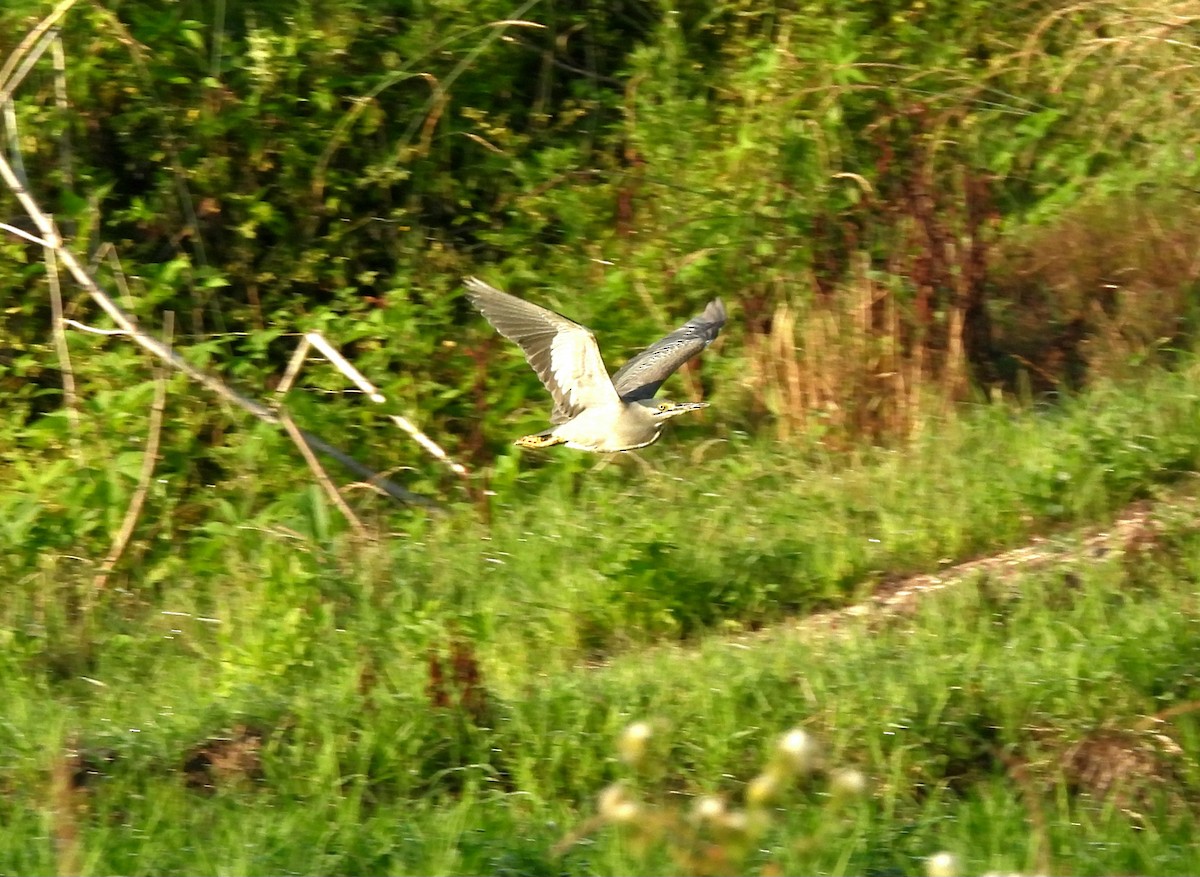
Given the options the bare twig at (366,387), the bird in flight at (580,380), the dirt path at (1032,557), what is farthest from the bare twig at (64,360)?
the dirt path at (1032,557)

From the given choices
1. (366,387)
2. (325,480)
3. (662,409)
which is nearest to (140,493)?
(325,480)

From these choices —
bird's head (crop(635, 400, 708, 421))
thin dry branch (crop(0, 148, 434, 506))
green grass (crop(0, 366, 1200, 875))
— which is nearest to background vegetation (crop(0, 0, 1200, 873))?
green grass (crop(0, 366, 1200, 875))

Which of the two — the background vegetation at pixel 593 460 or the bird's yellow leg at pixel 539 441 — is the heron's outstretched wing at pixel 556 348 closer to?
the bird's yellow leg at pixel 539 441

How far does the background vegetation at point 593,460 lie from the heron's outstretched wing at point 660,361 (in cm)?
42

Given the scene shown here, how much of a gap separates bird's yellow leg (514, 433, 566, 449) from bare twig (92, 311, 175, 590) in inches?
54.3

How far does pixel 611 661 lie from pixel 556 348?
4.28 ft

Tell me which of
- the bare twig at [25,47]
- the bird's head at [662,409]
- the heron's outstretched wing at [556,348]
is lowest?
the bird's head at [662,409]

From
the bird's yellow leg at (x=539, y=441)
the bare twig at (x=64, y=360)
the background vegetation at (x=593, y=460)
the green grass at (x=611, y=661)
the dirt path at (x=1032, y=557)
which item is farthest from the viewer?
the bare twig at (x=64, y=360)

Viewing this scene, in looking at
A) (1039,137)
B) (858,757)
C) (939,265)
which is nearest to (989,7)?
(1039,137)

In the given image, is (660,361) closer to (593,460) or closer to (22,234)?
(593,460)

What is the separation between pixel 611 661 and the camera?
5.09m

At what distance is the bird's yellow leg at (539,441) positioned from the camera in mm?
6014

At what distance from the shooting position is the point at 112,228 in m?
7.02

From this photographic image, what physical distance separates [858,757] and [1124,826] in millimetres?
726
